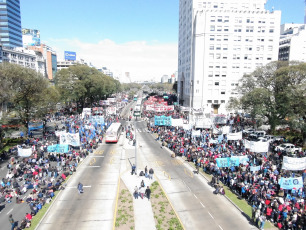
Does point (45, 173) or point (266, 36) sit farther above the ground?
point (266, 36)

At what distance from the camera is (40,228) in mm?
16625

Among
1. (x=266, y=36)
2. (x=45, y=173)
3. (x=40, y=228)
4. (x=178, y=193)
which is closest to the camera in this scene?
(x=40, y=228)

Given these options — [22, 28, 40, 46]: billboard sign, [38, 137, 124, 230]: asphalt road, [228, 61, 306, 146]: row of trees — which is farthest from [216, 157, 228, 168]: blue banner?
[22, 28, 40, 46]: billboard sign

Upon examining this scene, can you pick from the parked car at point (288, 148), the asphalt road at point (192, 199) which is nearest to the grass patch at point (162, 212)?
the asphalt road at point (192, 199)

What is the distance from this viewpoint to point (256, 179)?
72.7 ft

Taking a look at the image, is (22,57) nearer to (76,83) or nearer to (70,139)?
(76,83)

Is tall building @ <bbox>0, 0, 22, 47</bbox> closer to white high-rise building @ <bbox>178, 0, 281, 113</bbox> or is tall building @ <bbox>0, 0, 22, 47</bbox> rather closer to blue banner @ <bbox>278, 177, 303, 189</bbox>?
white high-rise building @ <bbox>178, 0, 281, 113</bbox>

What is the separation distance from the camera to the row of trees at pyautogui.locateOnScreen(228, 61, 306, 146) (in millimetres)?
34000

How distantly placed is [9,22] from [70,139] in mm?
107933

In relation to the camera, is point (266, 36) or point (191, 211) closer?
point (191, 211)

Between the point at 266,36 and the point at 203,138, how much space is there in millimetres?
55851

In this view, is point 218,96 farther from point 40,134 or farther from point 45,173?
point 45,173

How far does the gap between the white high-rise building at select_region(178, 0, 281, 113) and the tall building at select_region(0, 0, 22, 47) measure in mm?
88275

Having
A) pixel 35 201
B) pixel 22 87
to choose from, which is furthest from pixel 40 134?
pixel 35 201
